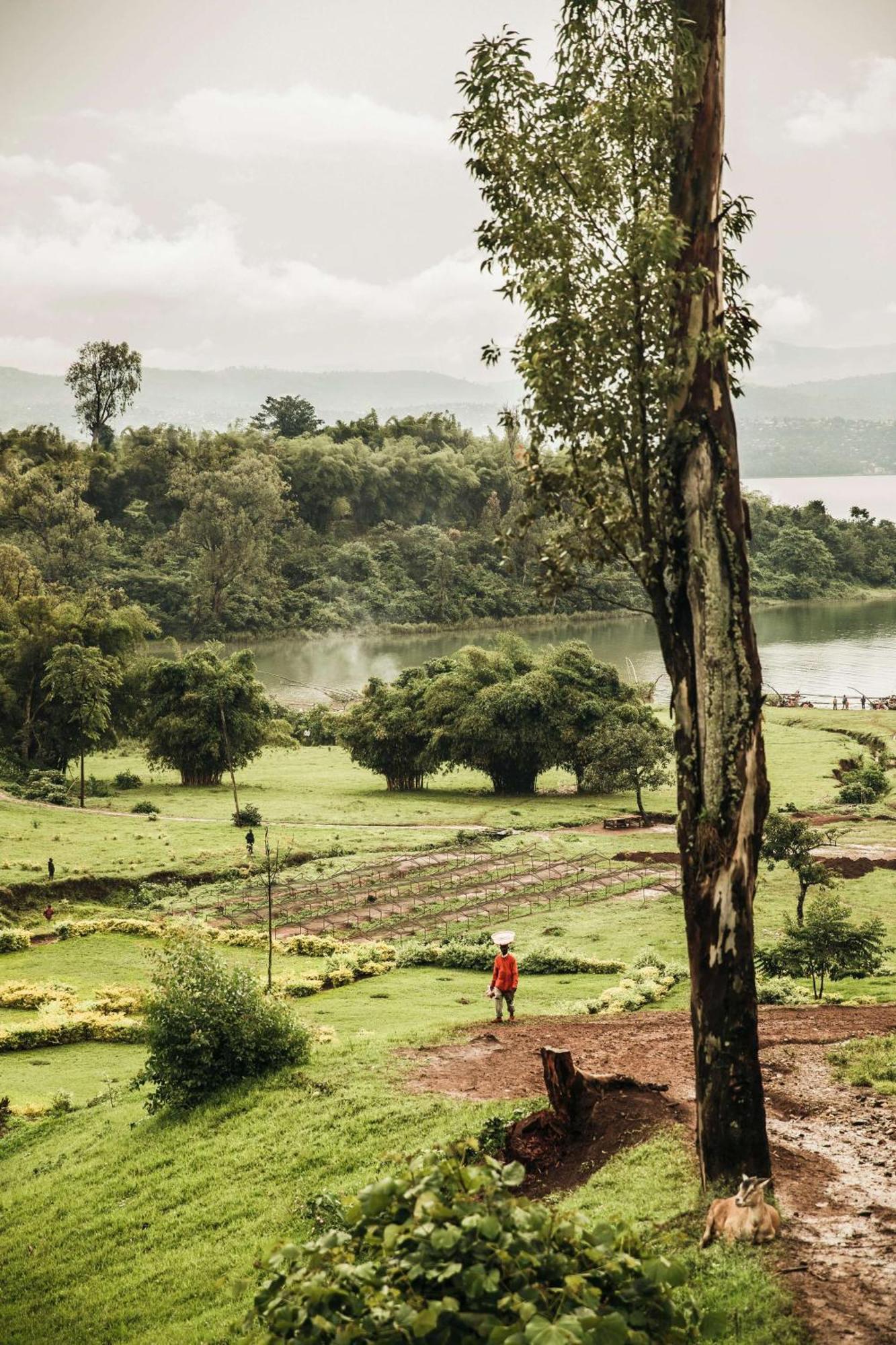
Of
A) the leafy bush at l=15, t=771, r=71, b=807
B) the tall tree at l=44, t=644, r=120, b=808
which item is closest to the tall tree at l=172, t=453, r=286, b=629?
the tall tree at l=44, t=644, r=120, b=808

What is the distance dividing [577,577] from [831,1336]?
5.24 metres

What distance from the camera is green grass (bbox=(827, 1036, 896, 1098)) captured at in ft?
32.8

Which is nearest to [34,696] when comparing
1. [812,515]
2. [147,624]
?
[147,624]

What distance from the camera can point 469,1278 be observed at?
3.90 metres

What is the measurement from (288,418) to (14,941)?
356 ft

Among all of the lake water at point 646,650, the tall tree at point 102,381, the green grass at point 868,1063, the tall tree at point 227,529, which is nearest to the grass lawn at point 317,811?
the lake water at point 646,650

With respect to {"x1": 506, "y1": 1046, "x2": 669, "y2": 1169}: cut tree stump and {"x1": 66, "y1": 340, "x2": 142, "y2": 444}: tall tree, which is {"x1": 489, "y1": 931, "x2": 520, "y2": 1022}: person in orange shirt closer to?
{"x1": 506, "y1": 1046, "x2": 669, "y2": 1169}: cut tree stump

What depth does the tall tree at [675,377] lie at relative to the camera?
754 cm

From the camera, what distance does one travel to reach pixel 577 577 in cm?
881

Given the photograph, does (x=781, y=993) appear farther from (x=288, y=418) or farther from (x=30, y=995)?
(x=288, y=418)

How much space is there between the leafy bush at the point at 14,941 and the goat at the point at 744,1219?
61.0ft

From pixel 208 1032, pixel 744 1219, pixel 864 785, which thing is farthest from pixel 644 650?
pixel 744 1219

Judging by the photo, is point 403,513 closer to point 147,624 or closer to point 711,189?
point 147,624

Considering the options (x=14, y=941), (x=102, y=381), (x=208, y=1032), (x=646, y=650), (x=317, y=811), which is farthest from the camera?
(x=102, y=381)
